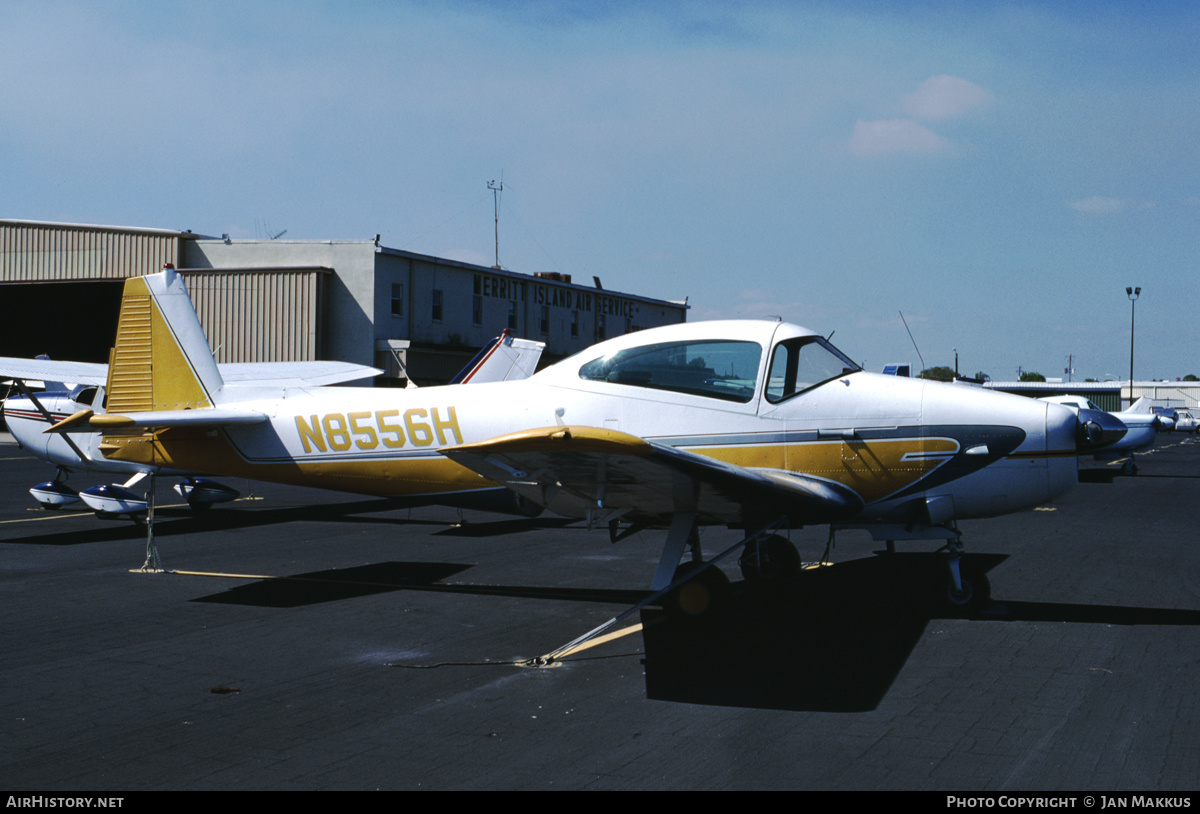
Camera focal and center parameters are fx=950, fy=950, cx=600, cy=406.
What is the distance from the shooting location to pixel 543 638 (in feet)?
22.5

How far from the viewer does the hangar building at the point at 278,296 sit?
34156mm

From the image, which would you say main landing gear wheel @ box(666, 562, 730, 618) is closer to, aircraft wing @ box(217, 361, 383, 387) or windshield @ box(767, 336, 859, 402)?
windshield @ box(767, 336, 859, 402)

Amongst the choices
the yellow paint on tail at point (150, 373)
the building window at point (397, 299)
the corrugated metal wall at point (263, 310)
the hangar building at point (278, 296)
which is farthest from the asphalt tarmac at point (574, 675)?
the building window at point (397, 299)

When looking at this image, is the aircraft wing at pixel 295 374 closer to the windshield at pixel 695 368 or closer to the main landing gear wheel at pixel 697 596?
the windshield at pixel 695 368

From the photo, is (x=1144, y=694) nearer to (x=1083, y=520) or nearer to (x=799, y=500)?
(x=799, y=500)

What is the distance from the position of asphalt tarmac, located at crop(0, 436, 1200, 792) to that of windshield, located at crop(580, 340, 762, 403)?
1828 millimetres

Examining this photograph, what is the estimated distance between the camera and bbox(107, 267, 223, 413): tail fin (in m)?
10.1

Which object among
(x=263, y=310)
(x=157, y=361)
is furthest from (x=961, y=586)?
(x=263, y=310)

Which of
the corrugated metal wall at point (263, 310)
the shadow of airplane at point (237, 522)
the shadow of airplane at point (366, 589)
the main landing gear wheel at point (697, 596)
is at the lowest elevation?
the shadow of airplane at point (237, 522)

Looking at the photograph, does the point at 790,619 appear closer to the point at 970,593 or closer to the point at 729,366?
the point at 970,593

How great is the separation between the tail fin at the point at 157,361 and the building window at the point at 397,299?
2482 cm

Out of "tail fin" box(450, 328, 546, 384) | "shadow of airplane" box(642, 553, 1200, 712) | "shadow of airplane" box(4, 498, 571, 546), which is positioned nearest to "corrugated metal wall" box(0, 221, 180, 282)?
"shadow of airplane" box(4, 498, 571, 546)
